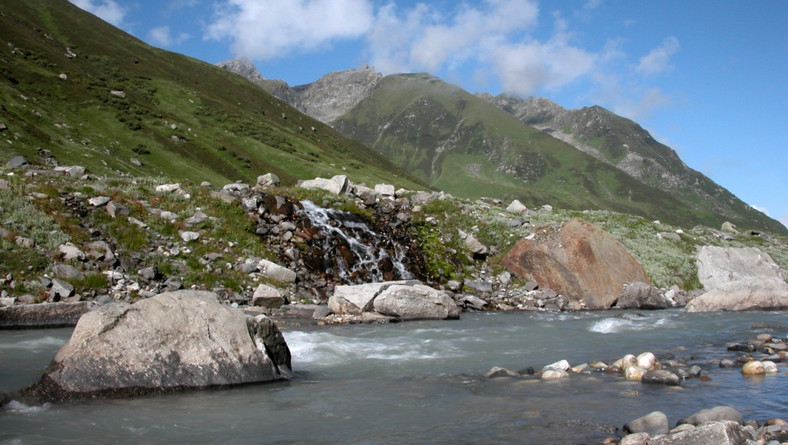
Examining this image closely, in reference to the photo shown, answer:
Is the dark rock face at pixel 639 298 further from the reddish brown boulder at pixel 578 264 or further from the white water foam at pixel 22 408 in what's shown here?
the white water foam at pixel 22 408

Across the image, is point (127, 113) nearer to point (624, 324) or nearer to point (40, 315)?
point (40, 315)

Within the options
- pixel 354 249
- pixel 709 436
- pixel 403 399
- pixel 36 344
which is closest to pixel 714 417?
pixel 709 436

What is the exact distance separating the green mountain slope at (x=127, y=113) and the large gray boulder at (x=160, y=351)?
32.5 metres

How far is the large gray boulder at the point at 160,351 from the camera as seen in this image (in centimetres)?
964

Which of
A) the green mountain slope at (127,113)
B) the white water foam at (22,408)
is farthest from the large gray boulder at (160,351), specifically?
the green mountain slope at (127,113)

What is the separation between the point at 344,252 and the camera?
26734 mm

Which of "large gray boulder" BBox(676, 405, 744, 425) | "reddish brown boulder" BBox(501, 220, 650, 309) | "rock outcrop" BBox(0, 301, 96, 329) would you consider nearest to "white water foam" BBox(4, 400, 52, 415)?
"rock outcrop" BBox(0, 301, 96, 329)

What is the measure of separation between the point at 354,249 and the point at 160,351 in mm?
17273

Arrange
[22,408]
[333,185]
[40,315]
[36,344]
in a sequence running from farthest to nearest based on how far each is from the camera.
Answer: [333,185]
[40,315]
[36,344]
[22,408]

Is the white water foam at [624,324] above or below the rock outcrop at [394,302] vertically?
below

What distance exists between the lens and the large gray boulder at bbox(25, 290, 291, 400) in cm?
964

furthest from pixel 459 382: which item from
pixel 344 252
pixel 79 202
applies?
pixel 79 202

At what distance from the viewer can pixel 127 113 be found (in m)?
66.0

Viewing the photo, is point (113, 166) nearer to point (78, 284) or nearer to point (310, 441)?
point (78, 284)
